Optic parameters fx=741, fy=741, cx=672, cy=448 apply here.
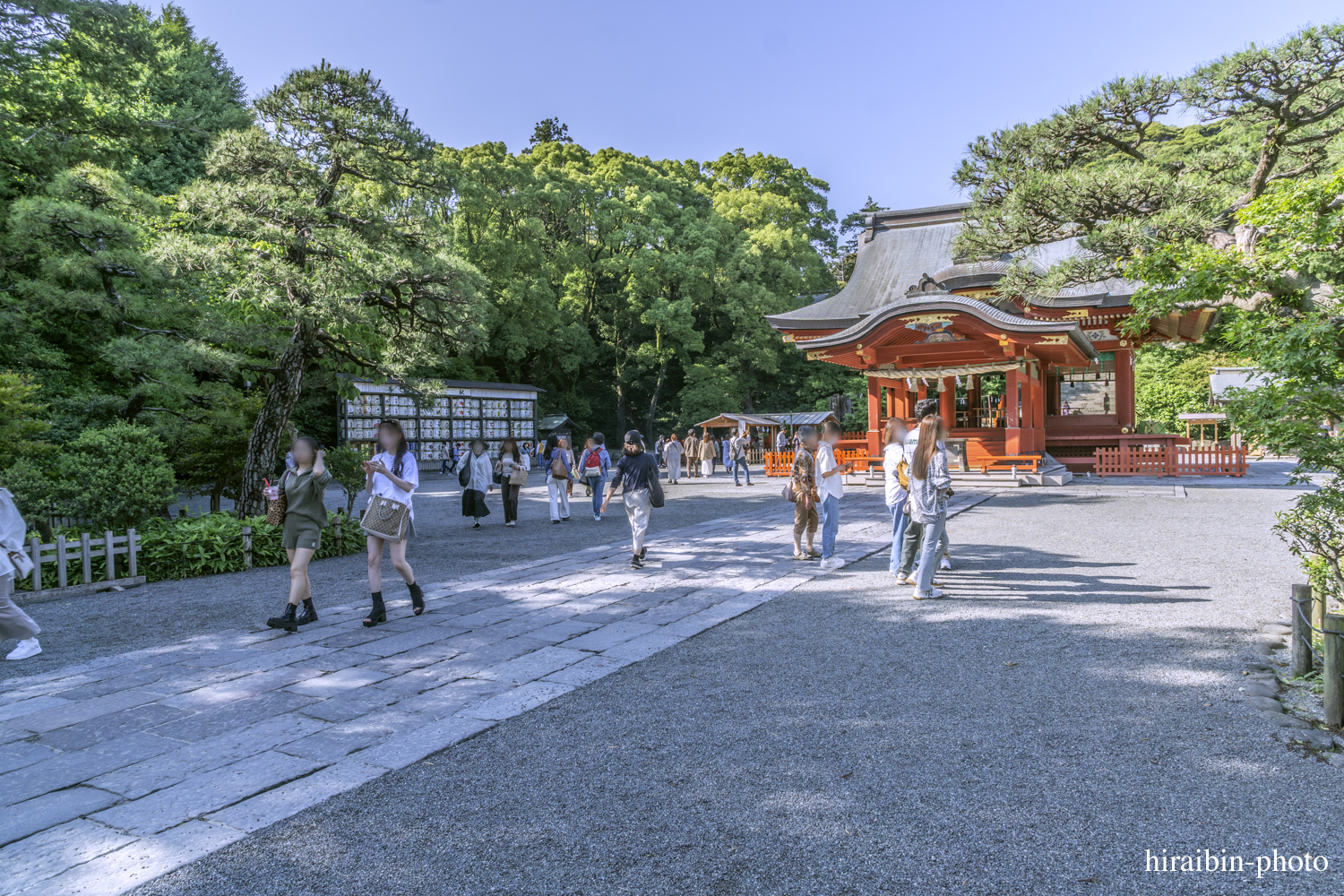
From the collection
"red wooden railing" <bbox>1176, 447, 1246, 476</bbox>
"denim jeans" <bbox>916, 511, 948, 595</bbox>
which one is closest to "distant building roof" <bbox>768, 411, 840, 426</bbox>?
"red wooden railing" <bbox>1176, 447, 1246, 476</bbox>

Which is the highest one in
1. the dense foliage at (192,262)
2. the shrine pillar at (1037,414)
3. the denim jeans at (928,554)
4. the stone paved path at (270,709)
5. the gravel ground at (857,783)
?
the dense foliage at (192,262)

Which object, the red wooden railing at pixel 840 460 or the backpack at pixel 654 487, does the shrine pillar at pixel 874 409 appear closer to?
the red wooden railing at pixel 840 460

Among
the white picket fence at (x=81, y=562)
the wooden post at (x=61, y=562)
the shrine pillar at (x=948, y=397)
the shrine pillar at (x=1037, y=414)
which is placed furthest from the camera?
the shrine pillar at (x=948, y=397)

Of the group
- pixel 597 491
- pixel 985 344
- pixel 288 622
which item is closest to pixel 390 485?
pixel 288 622

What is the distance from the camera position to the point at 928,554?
19.5 feet

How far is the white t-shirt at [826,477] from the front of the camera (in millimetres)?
7492

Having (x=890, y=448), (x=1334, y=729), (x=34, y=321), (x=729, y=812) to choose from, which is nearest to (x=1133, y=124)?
(x=890, y=448)

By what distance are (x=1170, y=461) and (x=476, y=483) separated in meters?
15.9

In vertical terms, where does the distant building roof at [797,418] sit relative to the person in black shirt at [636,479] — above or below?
above

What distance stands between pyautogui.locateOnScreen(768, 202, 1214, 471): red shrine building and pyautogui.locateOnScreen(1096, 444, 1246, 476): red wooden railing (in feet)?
1.50

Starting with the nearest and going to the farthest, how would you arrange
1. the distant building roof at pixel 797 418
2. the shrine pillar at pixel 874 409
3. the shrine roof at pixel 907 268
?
the shrine pillar at pixel 874 409, the shrine roof at pixel 907 268, the distant building roof at pixel 797 418

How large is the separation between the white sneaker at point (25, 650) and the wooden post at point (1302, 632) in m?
7.56

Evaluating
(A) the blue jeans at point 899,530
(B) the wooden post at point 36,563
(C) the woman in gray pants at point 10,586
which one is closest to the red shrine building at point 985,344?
(A) the blue jeans at point 899,530

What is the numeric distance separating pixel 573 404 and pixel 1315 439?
Answer: 30.6 metres
